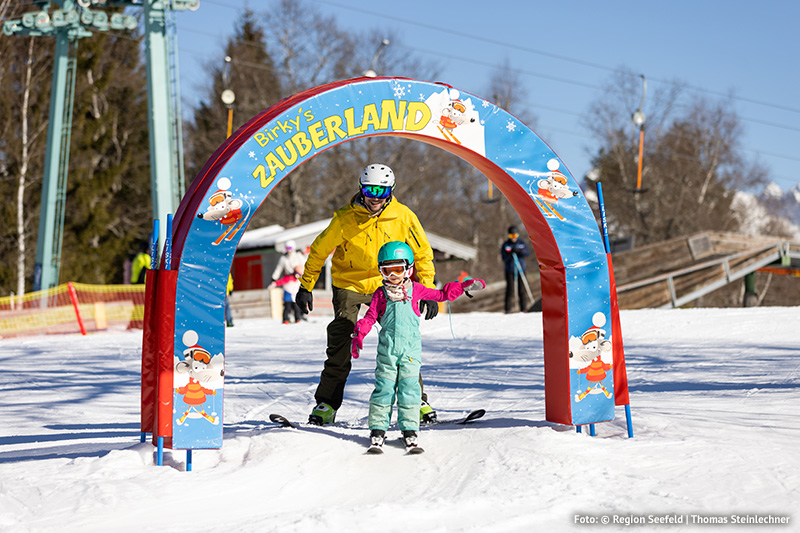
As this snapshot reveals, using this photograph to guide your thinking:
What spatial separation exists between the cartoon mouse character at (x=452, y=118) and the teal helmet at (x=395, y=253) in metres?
0.84

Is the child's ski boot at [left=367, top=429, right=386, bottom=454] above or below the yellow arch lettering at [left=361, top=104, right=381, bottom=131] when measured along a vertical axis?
below

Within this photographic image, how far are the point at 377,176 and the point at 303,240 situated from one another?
60.6 ft

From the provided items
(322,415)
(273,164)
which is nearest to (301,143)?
(273,164)

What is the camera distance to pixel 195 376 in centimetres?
457

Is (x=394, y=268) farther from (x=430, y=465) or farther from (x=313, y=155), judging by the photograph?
(x=430, y=465)

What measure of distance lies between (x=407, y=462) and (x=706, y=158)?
40175mm

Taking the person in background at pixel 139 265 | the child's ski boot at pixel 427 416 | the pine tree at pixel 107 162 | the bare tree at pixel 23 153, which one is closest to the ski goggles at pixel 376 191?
the child's ski boot at pixel 427 416

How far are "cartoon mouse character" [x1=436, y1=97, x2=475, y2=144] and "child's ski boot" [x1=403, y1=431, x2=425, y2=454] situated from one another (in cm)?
196

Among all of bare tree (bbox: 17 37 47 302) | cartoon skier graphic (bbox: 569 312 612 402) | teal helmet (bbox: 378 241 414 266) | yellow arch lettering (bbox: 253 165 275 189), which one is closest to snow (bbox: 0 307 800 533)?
cartoon skier graphic (bbox: 569 312 612 402)

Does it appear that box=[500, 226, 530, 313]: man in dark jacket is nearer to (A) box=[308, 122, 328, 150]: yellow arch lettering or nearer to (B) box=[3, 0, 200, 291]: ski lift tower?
(B) box=[3, 0, 200, 291]: ski lift tower

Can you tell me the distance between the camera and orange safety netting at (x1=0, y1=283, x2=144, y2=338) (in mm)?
15323

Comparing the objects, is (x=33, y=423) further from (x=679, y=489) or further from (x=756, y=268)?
(x=756, y=268)

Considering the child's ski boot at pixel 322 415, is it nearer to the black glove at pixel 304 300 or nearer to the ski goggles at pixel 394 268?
the black glove at pixel 304 300

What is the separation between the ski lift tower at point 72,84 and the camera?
63.7ft
